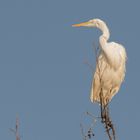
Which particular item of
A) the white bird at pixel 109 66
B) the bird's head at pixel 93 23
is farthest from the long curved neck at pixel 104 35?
the bird's head at pixel 93 23

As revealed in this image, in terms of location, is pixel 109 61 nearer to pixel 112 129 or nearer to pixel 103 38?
pixel 103 38

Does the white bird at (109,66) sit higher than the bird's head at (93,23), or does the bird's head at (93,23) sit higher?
the bird's head at (93,23)

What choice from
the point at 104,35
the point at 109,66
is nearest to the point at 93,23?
the point at 104,35

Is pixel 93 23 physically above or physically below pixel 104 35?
above

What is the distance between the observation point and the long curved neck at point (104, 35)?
1112 centimetres

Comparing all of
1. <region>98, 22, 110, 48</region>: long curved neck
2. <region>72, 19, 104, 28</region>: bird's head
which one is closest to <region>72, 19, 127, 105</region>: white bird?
<region>98, 22, 110, 48</region>: long curved neck

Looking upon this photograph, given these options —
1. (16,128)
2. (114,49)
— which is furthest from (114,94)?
(16,128)

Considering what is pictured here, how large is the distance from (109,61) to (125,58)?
1.74 feet

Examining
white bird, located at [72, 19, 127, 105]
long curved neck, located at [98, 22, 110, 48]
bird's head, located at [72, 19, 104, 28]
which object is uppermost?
bird's head, located at [72, 19, 104, 28]

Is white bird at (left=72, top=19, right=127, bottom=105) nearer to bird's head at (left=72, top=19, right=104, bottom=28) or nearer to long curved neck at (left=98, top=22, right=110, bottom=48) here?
long curved neck at (left=98, top=22, right=110, bottom=48)

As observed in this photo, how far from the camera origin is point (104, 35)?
1128 cm

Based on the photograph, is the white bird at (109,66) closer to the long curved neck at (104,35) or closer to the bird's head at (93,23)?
the long curved neck at (104,35)

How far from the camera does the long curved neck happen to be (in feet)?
36.5

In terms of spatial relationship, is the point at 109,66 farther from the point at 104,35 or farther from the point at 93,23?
the point at 93,23
